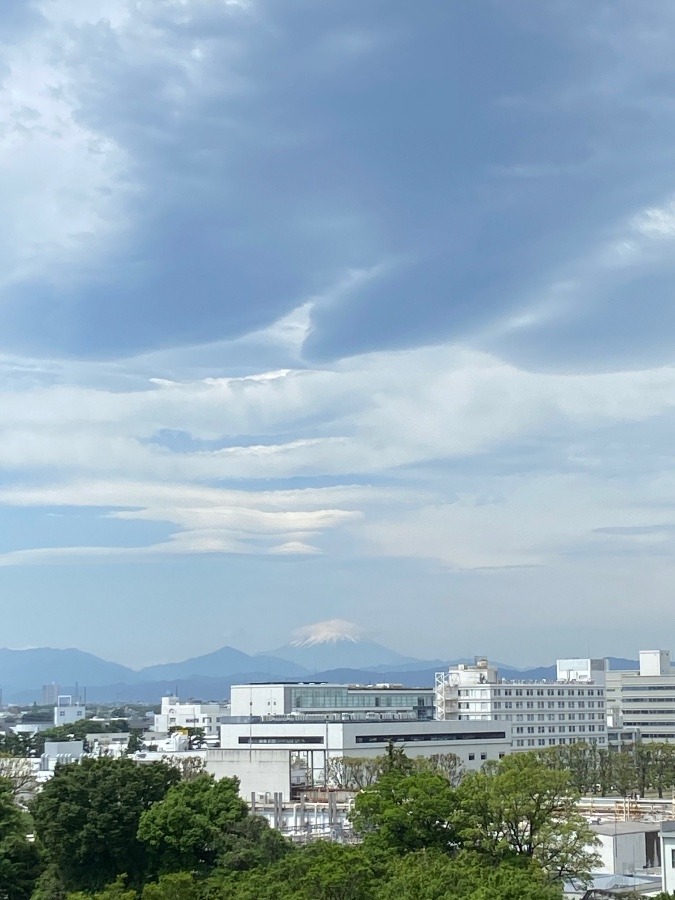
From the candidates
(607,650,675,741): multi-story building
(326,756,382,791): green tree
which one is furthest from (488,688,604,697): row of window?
(326,756,382,791): green tree

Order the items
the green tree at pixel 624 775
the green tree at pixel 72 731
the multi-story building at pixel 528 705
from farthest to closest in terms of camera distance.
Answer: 1. the green tree at pixel 72 731
2. the multi-story building at pixel 528 705
3. the green tree at pixel 624 775

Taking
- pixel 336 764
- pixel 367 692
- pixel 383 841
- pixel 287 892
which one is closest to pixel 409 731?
pixel 336 764

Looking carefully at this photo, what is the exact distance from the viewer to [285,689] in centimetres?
11969

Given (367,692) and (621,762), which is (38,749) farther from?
(621,762)

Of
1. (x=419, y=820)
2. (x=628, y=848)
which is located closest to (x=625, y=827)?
(x=628, y=848)

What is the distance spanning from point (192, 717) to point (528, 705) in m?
59.1

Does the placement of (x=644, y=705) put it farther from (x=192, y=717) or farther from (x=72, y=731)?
(x=72, y=731)

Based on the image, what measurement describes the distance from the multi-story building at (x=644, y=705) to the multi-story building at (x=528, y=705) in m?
13.1

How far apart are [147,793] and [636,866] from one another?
67.9 ft

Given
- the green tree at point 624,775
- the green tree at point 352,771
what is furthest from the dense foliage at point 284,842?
the green tree at point 624,775

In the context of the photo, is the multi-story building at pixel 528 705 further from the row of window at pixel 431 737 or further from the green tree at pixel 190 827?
the green tree at pixel 190 827

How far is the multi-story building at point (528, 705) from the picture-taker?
12444cm

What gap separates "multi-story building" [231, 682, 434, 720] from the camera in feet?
387

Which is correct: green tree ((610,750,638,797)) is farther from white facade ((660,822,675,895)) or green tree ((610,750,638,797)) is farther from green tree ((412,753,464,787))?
white facade ((660,822,675,895))
